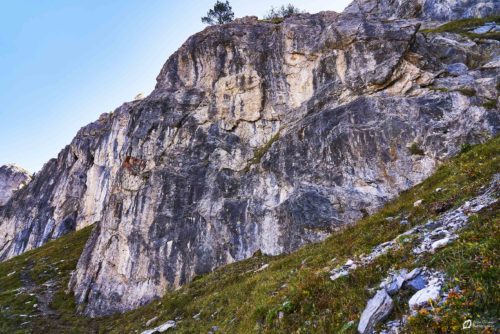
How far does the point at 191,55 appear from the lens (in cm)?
5288

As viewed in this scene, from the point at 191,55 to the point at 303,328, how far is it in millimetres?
49765

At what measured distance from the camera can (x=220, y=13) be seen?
85.4m

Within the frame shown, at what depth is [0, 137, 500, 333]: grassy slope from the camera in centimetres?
684

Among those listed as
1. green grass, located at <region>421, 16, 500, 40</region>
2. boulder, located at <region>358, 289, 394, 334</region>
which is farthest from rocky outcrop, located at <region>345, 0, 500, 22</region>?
boulder, located at <region>358, 289, 394, 334</region>

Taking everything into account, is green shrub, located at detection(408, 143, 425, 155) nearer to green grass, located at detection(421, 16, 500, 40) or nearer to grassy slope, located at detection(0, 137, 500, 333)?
grassy slope, located at detection(0, 137, 500, 333)

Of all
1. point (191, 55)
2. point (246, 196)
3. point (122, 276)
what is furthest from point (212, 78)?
point (122, 276)

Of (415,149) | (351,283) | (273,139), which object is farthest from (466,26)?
(351,283)

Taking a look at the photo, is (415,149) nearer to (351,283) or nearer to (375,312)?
(351,283)

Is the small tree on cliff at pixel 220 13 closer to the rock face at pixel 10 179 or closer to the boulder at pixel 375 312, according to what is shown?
the boulder at pixel 375 312

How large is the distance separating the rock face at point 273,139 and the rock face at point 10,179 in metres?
145

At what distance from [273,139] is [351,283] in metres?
29.4

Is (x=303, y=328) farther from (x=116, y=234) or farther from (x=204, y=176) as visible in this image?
(x=116, y=234)

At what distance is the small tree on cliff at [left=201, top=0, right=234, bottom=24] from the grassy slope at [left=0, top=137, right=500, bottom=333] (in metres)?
72.3

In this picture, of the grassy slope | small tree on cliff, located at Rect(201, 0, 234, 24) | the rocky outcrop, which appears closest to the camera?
the grassy slope
